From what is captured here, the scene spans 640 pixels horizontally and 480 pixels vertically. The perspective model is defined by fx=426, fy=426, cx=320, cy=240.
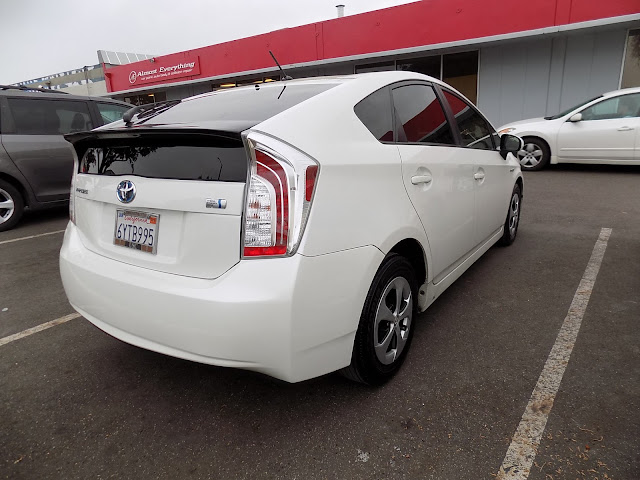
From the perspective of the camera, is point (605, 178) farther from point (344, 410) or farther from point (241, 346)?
point (241, 346)

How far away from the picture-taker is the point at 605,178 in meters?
7.70

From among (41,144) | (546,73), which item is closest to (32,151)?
(41,144)

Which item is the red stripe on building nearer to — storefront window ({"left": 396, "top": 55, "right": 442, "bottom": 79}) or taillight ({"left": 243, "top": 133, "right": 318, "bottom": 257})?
storefront window ({"left": 396, "top": 55, "right": 442, "bottom": 79})

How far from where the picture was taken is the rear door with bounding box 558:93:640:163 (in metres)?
7.61

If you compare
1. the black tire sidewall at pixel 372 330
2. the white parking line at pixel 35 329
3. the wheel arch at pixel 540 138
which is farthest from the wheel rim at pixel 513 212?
the wheel arch at pixel 540 138

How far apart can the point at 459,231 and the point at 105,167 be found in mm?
2133

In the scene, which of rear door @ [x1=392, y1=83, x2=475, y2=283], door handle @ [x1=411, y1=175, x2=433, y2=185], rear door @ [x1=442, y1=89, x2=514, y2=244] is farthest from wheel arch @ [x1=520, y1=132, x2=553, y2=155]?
door handle @ [x1=411, y1=175, x2=433, y2=185]

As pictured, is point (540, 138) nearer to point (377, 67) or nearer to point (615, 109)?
point (615, 109)

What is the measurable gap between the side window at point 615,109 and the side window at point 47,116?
8721 mm

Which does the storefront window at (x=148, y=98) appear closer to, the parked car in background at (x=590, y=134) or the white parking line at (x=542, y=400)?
the parked car in background at (x=590, y=134)

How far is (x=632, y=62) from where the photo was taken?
33.2 ft

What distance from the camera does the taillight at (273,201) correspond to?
1619 millimetres

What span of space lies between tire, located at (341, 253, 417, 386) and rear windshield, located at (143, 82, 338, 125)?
0.89m

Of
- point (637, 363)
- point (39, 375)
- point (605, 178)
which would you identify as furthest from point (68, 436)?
point (605, 178)
